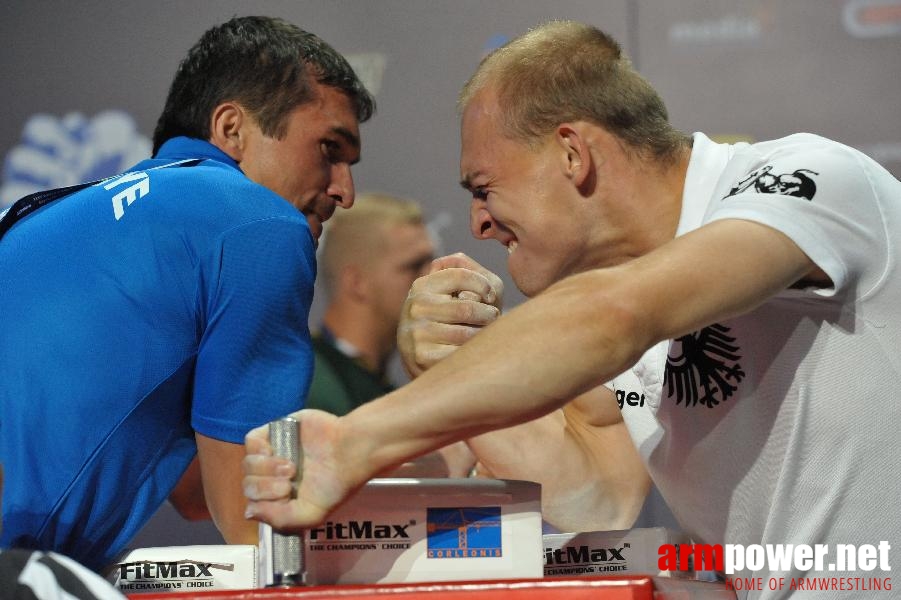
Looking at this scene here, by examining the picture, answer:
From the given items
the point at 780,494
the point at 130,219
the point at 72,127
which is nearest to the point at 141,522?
the point at 130,219

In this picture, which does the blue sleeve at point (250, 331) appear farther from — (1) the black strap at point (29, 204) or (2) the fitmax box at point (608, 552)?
(2) the fitmax box at point (608, 552)

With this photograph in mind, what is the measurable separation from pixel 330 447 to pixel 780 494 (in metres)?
0.61

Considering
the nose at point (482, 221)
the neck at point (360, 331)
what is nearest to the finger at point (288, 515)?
the nose at point (482, 221)

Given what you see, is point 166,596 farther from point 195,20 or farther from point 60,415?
point 195,20

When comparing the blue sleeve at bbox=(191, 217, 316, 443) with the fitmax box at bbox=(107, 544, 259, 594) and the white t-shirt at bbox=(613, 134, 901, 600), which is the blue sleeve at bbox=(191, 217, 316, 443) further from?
the white t-shirt at bbox=(613, 134, 901, 600)

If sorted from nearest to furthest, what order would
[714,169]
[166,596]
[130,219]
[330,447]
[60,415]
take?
[166,596] → [330,447] → [60,415] → [130,219] → [714,169]

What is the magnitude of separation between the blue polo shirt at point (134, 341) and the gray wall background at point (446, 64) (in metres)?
1.66

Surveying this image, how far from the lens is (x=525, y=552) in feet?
3.56

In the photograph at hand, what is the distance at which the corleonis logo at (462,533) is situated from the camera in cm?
109

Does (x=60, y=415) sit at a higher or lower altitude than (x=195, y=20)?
lower

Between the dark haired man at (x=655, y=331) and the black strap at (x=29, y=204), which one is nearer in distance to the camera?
the dark haired man at (x=655, y=331)

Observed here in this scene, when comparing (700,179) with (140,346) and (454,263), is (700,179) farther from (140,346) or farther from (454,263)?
(140,346)

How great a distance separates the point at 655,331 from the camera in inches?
40.9

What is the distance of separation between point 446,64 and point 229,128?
1.36 metres
